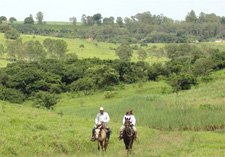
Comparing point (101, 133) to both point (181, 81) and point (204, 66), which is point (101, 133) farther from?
point (204, 66)

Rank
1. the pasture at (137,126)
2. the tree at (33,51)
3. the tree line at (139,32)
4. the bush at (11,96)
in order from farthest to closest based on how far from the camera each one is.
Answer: the tree line at (139,32)
the tree at (33,51)
the bush at (11,96)
the pasture at (137,126)

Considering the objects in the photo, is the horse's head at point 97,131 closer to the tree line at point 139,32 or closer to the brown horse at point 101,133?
the brown horse at point 101,133

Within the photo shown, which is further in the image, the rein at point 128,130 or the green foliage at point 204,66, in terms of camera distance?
the green foliage at point 204,66

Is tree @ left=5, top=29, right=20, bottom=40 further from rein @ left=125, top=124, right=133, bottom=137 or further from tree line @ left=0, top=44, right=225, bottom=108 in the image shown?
rein @ left=125, top=124, right=133, bottom=137

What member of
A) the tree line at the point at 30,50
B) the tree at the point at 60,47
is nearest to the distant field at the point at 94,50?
the tree at the point at 60,47

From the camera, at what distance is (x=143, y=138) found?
70.5 ft

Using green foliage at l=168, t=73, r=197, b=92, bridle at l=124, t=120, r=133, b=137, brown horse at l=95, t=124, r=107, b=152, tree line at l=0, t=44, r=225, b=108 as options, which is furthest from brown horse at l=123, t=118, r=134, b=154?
tree line at l=0, t=44, r=225, b=108

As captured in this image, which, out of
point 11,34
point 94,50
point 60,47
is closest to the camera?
point 60,47

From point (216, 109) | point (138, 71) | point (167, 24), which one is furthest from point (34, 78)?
point (167, 24)

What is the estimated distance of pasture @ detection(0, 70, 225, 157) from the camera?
45.9 feet

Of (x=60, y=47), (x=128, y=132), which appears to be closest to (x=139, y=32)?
(x=60, y=47)

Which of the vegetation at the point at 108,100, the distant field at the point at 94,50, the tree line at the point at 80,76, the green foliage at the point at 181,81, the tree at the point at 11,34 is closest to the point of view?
the vegetation at the point at 108,100

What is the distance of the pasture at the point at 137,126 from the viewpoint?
1399 centimetres

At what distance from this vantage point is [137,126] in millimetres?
27875
